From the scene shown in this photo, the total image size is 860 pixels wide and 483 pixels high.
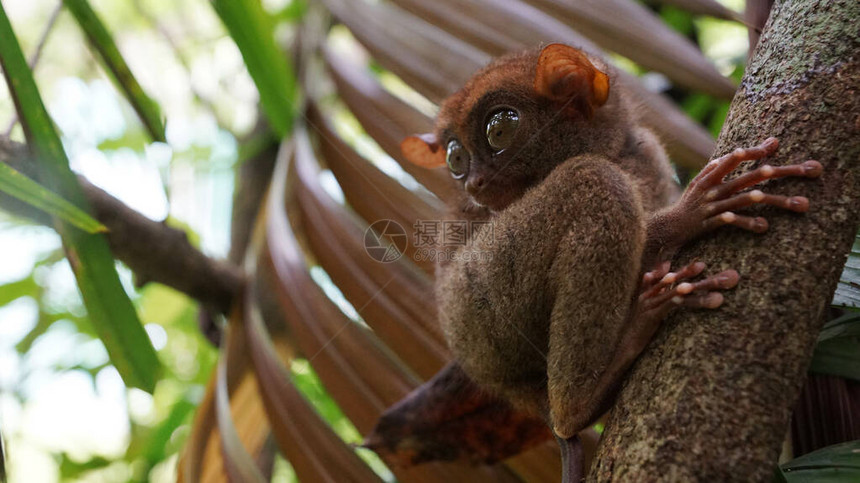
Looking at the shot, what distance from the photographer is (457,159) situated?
2.34m

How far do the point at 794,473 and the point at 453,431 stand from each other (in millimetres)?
895

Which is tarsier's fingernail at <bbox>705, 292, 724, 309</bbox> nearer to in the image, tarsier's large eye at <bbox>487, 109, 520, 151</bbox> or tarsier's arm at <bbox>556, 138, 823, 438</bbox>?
tarsier's arm at <bbox>556, 138, 823, 438</bbox>

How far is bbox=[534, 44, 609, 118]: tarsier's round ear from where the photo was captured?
199 cm

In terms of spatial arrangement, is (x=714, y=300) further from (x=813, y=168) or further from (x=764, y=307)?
(x=813, y=168)

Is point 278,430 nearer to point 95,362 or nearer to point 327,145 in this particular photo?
point 327,145

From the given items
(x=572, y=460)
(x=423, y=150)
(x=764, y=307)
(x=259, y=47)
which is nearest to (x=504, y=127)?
(x=423, y=150)

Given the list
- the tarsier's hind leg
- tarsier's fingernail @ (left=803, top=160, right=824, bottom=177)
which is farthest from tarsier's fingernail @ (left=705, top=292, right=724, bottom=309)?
tarsier's fingernail @ (left=803, top=160, right=824, bottom=177)

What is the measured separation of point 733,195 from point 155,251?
1.96 meters

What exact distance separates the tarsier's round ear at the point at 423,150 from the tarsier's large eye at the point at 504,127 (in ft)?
1.02

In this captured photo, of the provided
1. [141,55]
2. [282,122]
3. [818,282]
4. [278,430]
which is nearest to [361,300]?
[278,430]

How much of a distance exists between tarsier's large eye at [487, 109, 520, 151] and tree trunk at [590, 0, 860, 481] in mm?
830

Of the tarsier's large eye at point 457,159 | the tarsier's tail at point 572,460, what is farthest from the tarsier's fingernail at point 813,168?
the tarsier's large eye at point 457,159

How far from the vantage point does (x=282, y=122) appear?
270cm

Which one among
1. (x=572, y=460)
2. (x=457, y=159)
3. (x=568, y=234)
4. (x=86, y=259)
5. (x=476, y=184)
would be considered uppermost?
(x=86, y=259)
